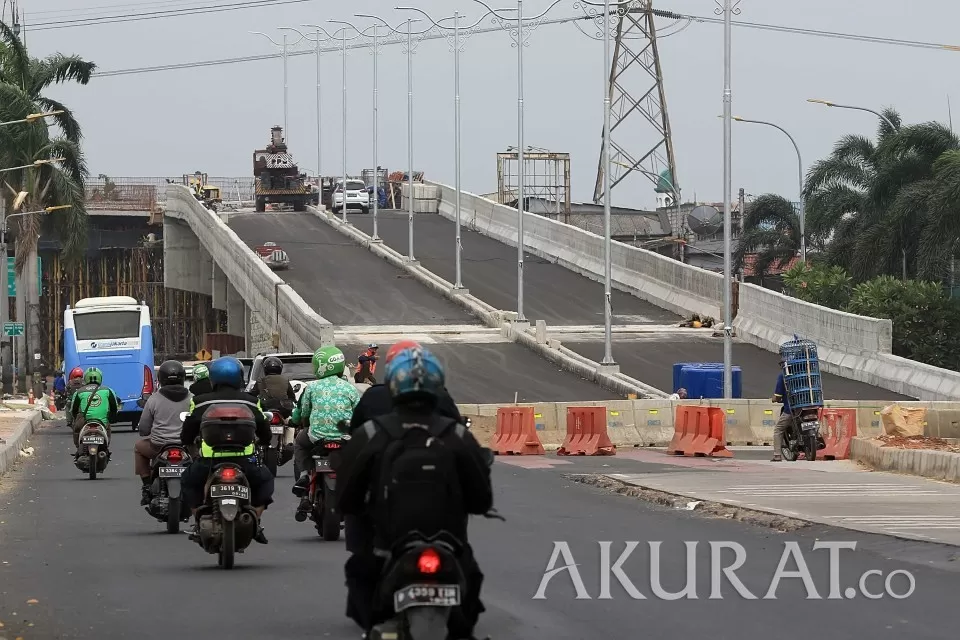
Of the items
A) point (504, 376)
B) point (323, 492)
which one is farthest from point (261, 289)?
point (323, 492)

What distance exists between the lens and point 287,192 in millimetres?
87812

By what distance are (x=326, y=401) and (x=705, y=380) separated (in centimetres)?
2520

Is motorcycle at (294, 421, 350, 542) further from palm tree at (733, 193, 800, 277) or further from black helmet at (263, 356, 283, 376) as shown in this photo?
palm tree at (733, 193, 800, 277)

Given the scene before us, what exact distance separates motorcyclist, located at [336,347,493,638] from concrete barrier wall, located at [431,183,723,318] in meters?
45.4

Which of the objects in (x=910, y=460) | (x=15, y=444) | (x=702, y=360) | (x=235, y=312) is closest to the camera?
(x=910, y=460)

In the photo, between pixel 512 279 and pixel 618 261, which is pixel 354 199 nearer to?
pixel 512 279

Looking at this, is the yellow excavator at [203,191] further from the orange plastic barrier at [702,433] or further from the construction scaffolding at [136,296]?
the orange plastic barrier at [702,433]

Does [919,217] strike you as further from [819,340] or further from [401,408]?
[401,408]

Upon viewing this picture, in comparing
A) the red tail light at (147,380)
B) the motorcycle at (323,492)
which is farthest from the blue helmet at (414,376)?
the red tail light at (147,380)

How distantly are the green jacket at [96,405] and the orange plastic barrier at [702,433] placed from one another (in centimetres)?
920

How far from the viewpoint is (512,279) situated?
200 ft

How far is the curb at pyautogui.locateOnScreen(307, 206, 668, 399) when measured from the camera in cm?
3984

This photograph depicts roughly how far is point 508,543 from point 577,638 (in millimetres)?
4908

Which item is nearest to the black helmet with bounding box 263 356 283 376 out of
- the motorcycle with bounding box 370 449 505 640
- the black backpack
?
the black backpack
